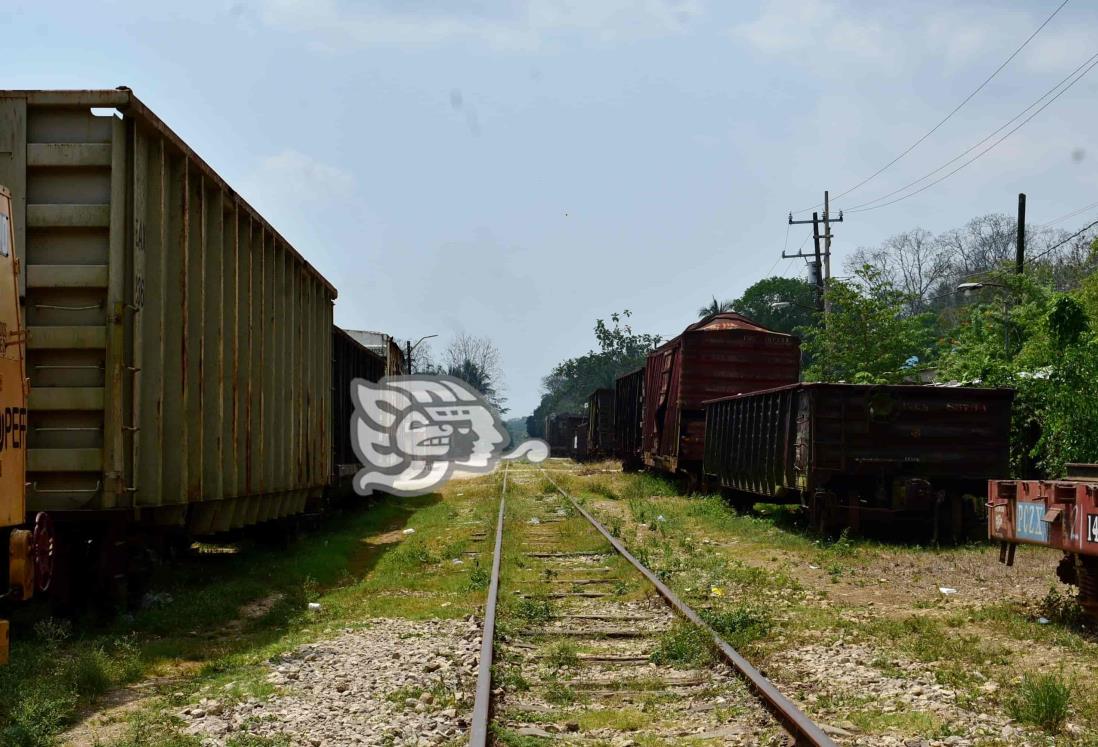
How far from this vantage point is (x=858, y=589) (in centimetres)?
977

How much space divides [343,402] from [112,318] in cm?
1038

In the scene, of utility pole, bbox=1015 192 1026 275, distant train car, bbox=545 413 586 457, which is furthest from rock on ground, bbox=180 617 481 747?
distant train car, bbox=545 413 586 457

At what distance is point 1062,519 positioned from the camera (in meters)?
7.32

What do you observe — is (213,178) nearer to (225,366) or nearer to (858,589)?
(225,366)

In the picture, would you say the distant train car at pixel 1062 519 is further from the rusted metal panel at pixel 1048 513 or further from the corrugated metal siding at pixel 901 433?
the corrugated metal siding at pixel 901 433

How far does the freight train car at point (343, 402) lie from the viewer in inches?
664

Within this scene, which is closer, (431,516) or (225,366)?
(225,366)

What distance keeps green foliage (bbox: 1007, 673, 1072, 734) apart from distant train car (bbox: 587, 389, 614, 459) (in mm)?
34444

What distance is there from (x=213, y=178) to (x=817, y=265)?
113ft

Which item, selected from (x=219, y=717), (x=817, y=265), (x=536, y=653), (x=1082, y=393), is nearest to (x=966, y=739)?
(x=536, y=653)

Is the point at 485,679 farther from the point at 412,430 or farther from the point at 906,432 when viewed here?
the point at 412,430

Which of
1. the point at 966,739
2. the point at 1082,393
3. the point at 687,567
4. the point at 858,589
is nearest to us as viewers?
the point at 966,739

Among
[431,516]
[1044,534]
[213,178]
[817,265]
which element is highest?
[817,265]

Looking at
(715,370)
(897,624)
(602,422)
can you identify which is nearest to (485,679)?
(897,624)
